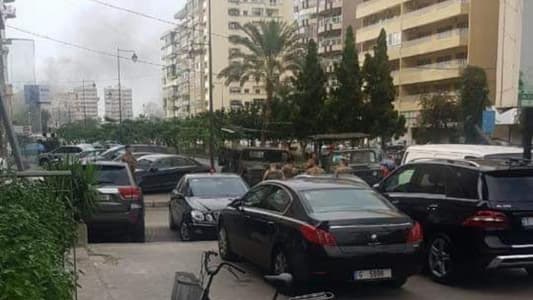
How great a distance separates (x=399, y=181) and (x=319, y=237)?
11.3ft

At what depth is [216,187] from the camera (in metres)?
12.9

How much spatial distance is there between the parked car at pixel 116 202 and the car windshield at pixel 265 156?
41.9 feet

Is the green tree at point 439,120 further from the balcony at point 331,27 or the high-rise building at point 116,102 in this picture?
the high-rise building at point 116,102

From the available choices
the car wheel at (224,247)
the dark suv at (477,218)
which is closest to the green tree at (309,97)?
the car wheel at (224,247)

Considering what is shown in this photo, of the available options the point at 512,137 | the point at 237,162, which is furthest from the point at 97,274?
the point at 512,137

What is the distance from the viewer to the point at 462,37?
53562 millimetres

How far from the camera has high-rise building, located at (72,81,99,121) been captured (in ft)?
385

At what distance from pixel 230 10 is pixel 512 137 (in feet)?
236

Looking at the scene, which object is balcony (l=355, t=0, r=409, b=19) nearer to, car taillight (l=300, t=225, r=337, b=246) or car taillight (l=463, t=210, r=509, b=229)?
car taillight (l=463, t=210, r=509, b=229)

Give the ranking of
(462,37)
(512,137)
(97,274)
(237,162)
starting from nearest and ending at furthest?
(97,274)
(237,162)
(512,137)
(462,37)

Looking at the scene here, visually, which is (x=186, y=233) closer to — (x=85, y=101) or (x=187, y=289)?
(x=187, y=289)

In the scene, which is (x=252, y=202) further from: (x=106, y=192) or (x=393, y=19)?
(x=393, y=19)

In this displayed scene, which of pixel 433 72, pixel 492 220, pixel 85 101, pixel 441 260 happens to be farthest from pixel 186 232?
pixel 85 101

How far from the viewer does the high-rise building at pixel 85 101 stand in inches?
4619
